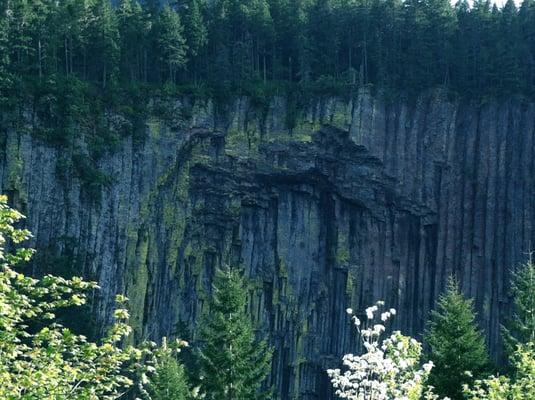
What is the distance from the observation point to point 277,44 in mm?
56156

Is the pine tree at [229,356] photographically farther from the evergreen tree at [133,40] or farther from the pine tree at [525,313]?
the evergreen tree at [133,40]

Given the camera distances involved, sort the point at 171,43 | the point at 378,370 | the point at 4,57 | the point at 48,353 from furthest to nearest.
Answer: the point at 171,43 < the point at 4,57 < the point at 48,353 < the point at 378,370

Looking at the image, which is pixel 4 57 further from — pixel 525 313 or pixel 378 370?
pixel 378 370

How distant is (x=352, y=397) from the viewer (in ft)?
44.8

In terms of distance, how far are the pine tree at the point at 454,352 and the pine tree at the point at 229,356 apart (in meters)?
6.67

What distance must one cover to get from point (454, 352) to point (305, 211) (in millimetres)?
23038

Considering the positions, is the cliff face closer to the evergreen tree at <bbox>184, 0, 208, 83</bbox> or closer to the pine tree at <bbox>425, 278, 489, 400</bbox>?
the evergreen tree at <bbox>184, 0, 208, 83</bbox>

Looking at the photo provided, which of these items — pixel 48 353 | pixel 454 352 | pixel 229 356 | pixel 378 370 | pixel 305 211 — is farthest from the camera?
pixel 305 211

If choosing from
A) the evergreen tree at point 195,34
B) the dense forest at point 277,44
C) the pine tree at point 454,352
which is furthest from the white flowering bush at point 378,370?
the evergreen tree at point 195,34

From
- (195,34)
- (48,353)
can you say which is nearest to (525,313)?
(48,353)

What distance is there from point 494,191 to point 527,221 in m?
2.48

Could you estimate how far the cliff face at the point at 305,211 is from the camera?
1933 inches

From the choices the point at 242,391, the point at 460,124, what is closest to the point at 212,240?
the point at 460,124

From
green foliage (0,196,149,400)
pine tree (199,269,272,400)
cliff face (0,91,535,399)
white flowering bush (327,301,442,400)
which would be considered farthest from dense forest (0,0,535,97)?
white flowering bush (327,301,442,400)
